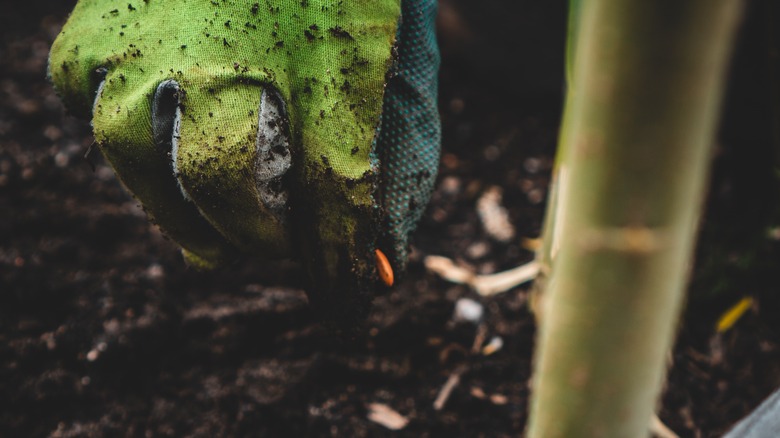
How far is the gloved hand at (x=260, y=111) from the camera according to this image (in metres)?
0.69

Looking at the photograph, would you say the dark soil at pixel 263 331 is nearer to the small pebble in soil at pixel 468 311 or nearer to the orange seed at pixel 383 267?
the small pebble in soil at pixel 468 311

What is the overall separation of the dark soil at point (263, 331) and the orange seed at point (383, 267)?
15 centimetres

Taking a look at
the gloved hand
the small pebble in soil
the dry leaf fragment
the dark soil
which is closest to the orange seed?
the gloved hand

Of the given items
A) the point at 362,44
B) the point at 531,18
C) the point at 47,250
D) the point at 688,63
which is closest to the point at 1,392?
the point at 47,250

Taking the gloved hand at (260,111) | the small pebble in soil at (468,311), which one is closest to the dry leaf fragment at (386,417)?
the small pebble in soil at (468,311)

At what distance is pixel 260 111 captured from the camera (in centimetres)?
71

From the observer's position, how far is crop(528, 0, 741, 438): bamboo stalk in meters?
0.29

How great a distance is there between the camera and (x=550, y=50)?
1973mm

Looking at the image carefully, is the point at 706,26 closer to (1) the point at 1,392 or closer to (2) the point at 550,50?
(1) the point at 1,392

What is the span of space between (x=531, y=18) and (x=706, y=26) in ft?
5.85

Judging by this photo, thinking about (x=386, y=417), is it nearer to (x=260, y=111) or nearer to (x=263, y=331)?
(x=263, y=331)

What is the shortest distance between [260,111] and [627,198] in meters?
Result: 0.51

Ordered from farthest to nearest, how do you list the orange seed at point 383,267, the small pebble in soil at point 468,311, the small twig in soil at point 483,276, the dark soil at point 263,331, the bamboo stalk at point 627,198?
the small twig in soil at point 483,276 → the small pebble in soil at point 468,311 → the dark soil at point 263,331 → the orange seed at point 383,267 → the bamboo stalk at point 627,198

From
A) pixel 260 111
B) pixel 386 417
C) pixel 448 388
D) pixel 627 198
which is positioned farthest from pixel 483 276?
pixel 627 198
